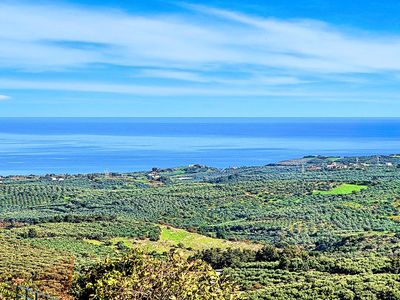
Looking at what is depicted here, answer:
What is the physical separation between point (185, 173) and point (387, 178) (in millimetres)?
48645

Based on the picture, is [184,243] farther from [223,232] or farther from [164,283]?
[164,283]

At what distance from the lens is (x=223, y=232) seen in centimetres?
5406

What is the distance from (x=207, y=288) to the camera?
12.9m

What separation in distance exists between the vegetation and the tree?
0.25 feet

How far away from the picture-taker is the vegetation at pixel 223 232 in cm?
2347

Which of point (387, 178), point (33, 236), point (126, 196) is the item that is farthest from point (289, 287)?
point (387, 178)

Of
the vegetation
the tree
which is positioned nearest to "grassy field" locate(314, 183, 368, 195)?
the vegetation

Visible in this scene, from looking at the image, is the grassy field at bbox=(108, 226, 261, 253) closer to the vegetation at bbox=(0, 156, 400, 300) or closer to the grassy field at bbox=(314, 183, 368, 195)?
the vegetation at bbox=(0, 156, 400, 300)

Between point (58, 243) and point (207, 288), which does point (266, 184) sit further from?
point (207, 288)

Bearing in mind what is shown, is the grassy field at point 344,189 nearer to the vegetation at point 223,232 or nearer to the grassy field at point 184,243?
the vegetation at point 223,232

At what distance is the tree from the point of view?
1218 centimetres

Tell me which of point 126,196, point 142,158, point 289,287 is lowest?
point 289,287

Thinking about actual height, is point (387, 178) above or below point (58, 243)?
above

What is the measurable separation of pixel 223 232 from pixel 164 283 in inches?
1657
